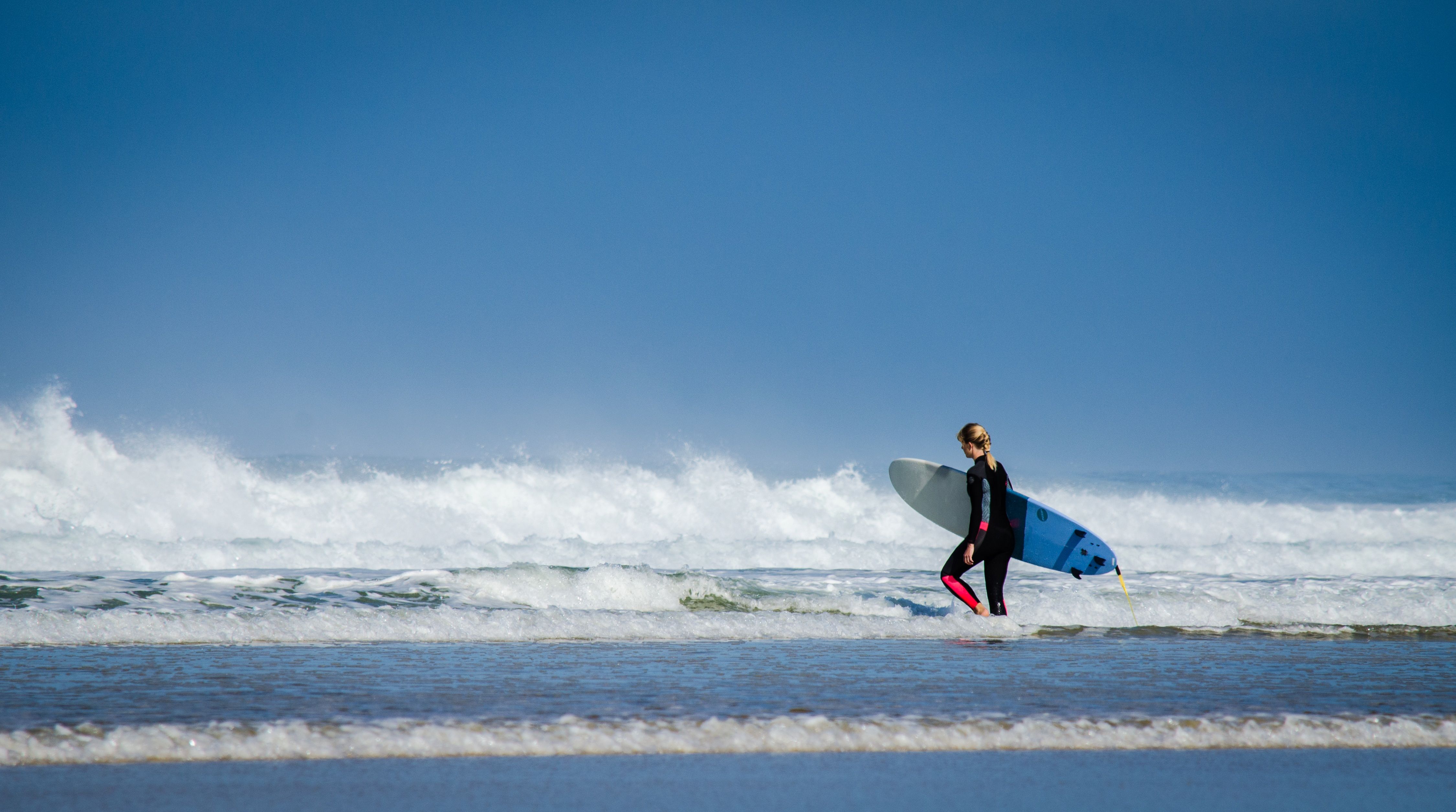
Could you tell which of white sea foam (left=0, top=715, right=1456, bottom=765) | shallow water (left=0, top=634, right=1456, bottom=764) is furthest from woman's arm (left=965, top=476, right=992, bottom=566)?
white sea foam (left=0, top=715, right=1456, bottom=765)

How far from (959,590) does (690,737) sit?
151 inches

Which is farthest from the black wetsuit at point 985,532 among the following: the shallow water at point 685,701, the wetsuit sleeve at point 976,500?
the shallow water at point 685,701

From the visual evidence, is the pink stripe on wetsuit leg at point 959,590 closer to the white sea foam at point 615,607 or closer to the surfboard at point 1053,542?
the white sea foam at point 615,607

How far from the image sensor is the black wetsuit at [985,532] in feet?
21.4

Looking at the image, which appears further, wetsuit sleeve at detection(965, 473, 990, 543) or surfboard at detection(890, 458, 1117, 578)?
surfboard at detection(890, 458, 1117, 578)

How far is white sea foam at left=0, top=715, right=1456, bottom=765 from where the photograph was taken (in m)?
3.02

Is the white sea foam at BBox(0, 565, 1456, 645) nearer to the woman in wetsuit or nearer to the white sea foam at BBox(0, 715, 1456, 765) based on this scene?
the woman in wetsuit

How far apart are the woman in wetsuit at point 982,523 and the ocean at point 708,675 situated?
0.36 metres

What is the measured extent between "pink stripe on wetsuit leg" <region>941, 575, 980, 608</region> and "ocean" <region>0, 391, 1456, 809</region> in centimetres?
14

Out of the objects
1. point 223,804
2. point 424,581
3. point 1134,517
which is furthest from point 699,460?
point 223,804

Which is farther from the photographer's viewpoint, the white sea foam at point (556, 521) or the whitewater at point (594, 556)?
the white sea foam at point (556, 521)

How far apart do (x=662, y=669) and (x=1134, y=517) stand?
1846cm

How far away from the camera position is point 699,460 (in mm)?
19891

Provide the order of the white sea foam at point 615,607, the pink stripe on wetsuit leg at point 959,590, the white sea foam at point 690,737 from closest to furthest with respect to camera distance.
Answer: the white sea foam at point 690,737
the white sea foam at point 615,607
the pink stripe on wetsuit leg at point 959,590
